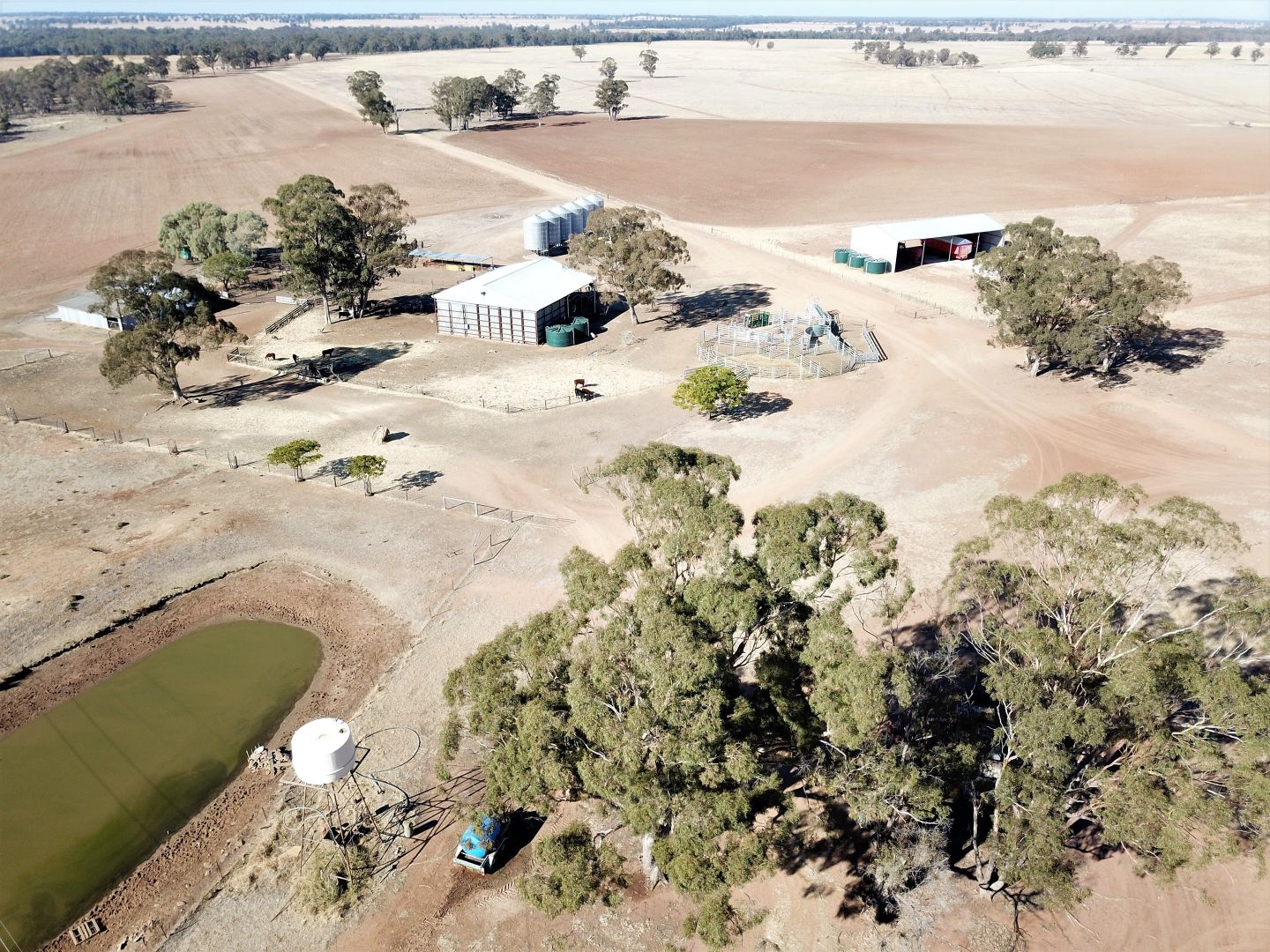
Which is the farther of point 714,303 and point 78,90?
point 78,90

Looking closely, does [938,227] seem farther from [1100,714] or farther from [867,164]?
[1100,714]

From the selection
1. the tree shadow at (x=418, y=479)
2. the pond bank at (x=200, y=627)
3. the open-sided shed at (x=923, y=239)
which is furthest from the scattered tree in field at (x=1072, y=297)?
the pond bank at (x=200, y=627)

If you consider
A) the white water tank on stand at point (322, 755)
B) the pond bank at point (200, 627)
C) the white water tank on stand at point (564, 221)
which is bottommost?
the pond bank at point (200, 627)

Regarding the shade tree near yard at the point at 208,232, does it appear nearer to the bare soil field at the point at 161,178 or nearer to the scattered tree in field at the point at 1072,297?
the bare soil field at the point at 161,178

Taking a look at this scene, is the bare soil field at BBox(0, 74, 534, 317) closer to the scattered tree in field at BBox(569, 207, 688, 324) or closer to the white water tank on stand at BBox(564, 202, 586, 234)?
the white water tank on stand at BBox(564, 202, 586, 234)

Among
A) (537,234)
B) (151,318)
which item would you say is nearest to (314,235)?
(151,318)

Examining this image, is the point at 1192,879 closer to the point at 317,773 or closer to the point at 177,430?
the point at 317,773
